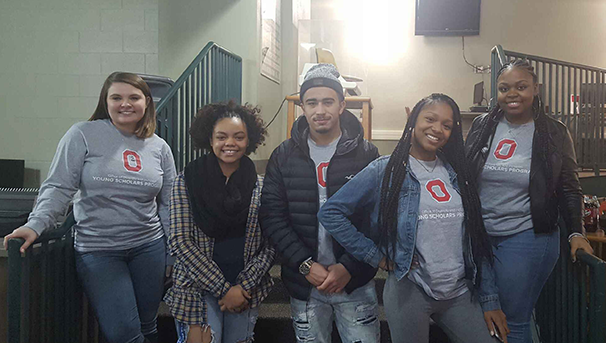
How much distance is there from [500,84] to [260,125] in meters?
0.93

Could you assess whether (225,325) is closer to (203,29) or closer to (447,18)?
(203,29)

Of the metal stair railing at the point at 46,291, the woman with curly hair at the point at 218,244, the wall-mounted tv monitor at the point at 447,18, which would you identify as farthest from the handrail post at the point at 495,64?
the wall-mounted tv monitor at the point at 447,18

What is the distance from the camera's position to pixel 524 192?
1.66 metres

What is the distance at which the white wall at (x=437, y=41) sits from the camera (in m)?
5.76

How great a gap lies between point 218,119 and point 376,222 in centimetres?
69

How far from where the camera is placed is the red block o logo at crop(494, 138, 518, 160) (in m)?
1.70

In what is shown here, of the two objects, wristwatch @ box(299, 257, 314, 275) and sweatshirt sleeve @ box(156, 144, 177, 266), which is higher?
sweatshirt sleeve @ box(156, 144, 177, 266)

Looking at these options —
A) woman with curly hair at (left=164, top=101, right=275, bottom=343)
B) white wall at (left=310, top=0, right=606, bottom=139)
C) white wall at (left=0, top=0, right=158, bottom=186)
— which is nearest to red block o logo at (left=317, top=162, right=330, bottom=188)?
woman with curly hair at (left=164, top=101, right=275, bottom=343)

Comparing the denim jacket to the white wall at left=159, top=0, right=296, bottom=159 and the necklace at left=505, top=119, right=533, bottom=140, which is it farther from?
the white wall at left=159, top=0, right=296, bottom=159

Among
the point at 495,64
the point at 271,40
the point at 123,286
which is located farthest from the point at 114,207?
the point at 271,40

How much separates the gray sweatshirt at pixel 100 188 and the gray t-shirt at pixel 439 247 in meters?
1.07

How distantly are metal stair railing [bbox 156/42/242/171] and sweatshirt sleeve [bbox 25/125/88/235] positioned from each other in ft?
2.93

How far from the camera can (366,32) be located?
5785 mm

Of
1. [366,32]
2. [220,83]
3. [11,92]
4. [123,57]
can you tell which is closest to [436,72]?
[366,32]
